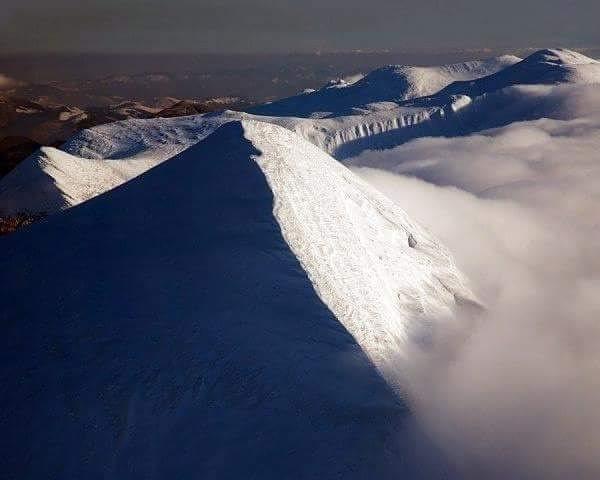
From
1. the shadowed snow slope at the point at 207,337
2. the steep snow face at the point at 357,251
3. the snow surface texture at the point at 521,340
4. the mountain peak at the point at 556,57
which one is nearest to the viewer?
the shadowed snow slope at the point at 207,337

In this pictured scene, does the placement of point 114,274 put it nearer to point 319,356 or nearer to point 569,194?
point 319,356

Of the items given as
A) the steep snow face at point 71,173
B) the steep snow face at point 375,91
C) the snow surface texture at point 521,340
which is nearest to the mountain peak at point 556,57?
the steep snow face at point 375,91

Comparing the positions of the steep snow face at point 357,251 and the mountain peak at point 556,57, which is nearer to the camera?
the steep snow face at point 357,251

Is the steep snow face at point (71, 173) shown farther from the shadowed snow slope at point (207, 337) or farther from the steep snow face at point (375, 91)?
the steep snow face at point (375, 91)

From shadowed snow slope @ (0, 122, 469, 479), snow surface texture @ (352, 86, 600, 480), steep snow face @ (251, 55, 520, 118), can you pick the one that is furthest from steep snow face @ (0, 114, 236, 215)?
steep snow face @ (251, 55, 520, 118)

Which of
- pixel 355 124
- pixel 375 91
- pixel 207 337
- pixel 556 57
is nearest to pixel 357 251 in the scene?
pixel 207 337

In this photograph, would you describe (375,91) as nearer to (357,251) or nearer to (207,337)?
(357,251)
